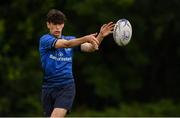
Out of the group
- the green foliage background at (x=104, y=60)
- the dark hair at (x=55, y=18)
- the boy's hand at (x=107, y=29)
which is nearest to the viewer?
the boy's hand at (x=107, y=29)

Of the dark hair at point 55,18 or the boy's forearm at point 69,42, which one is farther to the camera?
the dark hair at point 55,18

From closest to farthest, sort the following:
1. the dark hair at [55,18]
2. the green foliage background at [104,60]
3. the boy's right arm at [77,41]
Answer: the boy's right arm at [77,41] → the dark hair at [55,18] → the green foliage background at [104,60]

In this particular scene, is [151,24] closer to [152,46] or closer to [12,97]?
[152,46]

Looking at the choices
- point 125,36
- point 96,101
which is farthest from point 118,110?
point 125,36

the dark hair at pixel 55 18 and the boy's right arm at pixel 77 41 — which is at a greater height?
the dark hair at pixel 55 18

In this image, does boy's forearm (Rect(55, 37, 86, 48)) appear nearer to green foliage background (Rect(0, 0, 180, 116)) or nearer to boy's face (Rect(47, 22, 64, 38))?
boy's face (Rect(47, 22, 64, 38))

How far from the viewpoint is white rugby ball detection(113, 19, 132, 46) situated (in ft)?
28.5

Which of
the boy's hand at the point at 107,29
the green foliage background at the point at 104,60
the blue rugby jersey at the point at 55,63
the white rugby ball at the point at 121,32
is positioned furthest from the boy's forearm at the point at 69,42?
the green foliage background at the point at 104,60

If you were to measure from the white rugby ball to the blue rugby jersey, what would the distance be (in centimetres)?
62

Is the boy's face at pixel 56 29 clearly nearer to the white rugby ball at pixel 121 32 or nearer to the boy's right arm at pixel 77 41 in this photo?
the boy's right arm at pixel 77 41

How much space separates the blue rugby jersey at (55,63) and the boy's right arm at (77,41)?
19 centimetres

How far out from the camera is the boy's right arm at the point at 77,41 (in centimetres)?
790

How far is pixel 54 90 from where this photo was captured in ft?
28.4

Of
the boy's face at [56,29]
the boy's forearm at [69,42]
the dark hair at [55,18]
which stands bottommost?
the boy's forearm at [69,42]
